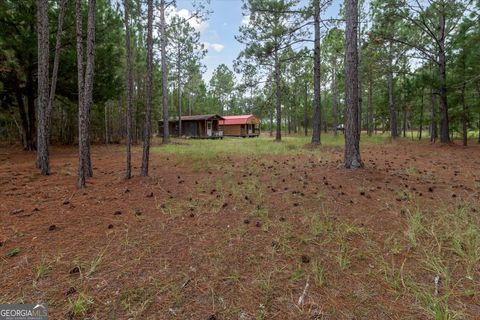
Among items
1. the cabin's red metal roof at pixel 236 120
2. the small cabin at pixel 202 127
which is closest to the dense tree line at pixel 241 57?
the small cabin at pixel 202 127

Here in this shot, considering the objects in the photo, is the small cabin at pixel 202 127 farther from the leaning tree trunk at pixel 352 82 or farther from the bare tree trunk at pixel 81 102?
the leaning tree trunk at pixel 352 82

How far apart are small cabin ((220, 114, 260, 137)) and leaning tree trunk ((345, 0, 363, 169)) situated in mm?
27402

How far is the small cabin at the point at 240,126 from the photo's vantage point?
3353 centimetres

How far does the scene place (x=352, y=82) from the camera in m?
5.78

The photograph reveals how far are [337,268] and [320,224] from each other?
0.93m

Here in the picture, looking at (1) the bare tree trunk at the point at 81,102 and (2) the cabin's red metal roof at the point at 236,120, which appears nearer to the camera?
(1) the bare tree trunk at the point at 81,102

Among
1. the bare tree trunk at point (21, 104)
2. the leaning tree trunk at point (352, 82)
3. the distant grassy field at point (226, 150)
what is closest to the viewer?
the leaning tree trunk at point (352, 82)

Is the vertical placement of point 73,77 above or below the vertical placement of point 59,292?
above

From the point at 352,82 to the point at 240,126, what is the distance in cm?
2820

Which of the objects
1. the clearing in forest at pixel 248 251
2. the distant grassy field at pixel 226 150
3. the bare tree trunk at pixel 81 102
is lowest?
the clearing in forest at pixel 248 251

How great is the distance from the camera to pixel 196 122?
30188 mm

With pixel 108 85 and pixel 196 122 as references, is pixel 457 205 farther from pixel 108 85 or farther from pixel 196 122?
pixel 196 122

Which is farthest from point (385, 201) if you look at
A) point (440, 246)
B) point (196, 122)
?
point (196, 122)

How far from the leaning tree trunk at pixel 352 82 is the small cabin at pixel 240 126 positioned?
27402mm
